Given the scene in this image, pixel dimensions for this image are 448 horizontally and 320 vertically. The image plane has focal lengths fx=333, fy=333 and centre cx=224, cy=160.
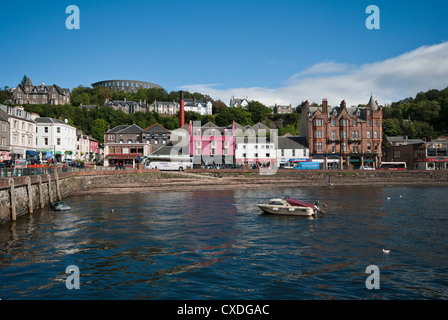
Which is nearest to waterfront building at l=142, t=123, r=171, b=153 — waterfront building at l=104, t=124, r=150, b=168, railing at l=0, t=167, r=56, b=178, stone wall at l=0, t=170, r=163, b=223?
waterfront building at l=104, t=124, r=150, b=168

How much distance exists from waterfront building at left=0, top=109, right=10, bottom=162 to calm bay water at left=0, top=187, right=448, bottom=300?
1373 inches

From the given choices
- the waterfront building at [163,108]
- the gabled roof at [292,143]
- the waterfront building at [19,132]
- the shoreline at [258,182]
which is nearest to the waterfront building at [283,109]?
the waterfront building at [163,108]

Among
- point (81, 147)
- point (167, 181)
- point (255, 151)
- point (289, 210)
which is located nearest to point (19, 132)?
point (81, 147)

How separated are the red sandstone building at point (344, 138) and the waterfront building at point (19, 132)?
221 ft

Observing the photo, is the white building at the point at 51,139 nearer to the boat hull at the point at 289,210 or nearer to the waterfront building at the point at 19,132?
the waterfront building at the point at 19,132

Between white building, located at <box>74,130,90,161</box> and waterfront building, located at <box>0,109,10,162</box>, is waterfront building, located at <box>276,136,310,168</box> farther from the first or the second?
waterfront building, located at <box>0,109,10,162</box>

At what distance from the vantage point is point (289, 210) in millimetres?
31531

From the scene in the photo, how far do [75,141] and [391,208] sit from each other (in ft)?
253

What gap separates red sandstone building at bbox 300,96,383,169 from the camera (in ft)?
292

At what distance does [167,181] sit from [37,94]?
11601 centimetres

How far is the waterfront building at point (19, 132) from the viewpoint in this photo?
6375 centimetres

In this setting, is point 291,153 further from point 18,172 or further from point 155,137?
point 18,172

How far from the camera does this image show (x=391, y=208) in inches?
1471
